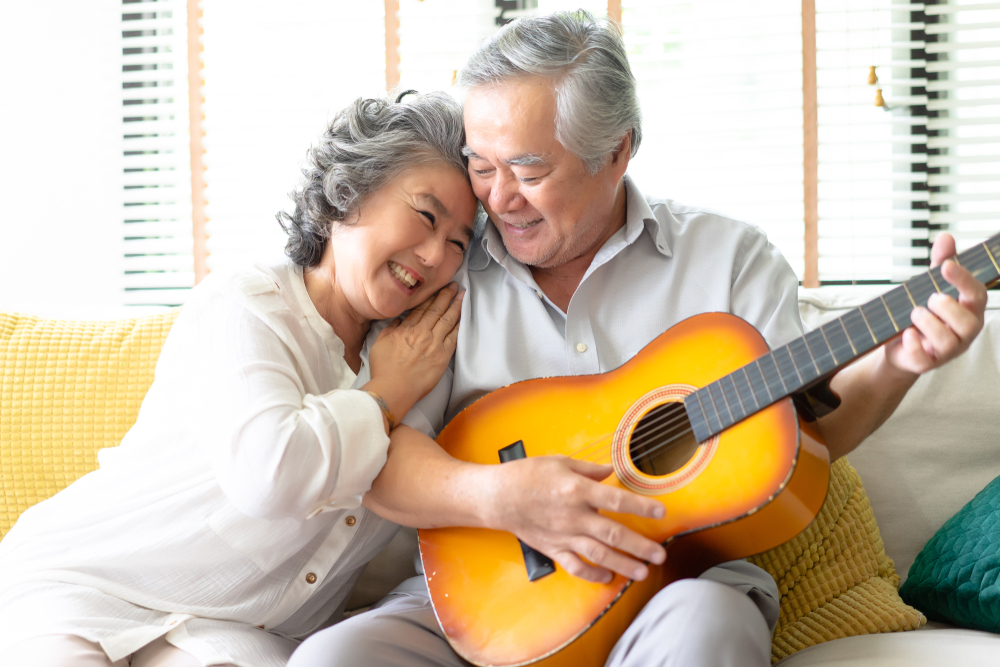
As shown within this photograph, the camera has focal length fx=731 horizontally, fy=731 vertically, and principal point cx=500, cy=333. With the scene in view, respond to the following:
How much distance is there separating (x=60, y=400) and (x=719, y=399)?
1.42 meters

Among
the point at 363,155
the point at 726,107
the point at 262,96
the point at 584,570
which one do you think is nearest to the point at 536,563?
Result: the point at 584,570

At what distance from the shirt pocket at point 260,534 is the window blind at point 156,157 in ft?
6.71

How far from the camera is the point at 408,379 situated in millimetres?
1314

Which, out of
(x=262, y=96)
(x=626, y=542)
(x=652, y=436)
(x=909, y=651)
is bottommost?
(x=909, y=651)

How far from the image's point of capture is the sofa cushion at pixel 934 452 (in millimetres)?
1539

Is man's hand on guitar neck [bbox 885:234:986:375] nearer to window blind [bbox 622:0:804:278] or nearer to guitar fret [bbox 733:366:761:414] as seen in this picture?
guitar fret [bbox 733:366:761:414]

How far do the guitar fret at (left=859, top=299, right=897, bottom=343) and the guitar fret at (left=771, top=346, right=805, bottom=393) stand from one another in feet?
0.34

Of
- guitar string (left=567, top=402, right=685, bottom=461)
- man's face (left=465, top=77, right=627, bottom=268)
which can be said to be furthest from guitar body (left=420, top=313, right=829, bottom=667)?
man's face (left=465, top=77, right=627, bottom=268)

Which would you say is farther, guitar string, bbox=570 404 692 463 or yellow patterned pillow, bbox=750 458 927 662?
yellow patterned pillow, bbox=750 458 927 662

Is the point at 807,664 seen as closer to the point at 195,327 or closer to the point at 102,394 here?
the point at 195,327

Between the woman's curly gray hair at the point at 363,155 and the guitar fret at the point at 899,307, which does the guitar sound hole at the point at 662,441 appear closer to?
the guitar fret at the point at 899,307

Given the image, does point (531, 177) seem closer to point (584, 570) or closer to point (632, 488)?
point (632, 488)

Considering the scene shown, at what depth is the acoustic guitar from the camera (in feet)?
3.16

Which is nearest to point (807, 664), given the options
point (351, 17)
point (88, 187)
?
point (351, 17)
